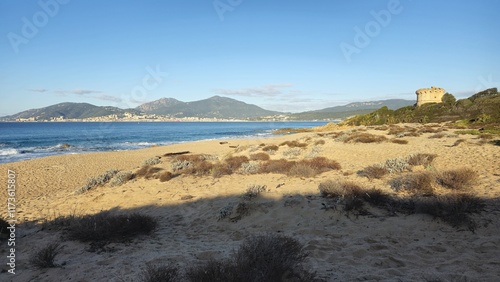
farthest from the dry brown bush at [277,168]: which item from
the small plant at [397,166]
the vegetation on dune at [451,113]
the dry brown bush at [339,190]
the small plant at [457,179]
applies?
the vegetation on dune at [451,113]

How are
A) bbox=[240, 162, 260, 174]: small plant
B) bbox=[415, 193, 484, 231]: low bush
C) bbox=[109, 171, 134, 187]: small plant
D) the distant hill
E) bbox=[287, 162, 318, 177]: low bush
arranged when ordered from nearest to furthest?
bbox=[415, 193, 484, 231]: low bush < bbox=[287, 162, 318, 177]: low bush < bbox=[109, 171, 134, 187]: small plant < bbox=[240, 162, 260, 174]: small plant < the distant hill

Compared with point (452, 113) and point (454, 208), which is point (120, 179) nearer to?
point (454, 208)

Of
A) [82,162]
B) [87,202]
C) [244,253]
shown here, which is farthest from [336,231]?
[82,162]

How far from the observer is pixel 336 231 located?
20.8 ft

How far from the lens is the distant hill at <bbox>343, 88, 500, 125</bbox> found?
126ft

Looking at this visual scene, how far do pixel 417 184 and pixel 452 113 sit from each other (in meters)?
48.1

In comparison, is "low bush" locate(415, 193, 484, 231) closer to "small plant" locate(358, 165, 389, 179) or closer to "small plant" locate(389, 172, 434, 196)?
"small plant" locate(389, 172, 434, 196)

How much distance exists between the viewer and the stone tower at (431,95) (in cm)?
6372

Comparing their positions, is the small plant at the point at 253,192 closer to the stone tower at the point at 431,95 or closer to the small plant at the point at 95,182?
the small plant at the point at 95,182

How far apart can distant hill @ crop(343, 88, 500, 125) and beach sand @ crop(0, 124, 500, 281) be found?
3348cm

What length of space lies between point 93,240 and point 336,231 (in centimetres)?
572

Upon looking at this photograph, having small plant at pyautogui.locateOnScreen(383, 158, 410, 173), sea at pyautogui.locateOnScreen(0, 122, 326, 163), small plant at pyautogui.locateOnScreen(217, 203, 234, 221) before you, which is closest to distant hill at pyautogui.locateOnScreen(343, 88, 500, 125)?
sea at pyautogui.locateOnScreen(0, 122, 326, 163)

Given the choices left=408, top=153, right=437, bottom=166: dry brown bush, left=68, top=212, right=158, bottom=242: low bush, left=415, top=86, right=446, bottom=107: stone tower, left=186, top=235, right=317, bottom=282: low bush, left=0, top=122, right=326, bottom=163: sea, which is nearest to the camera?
left=186, top=235, right=317, bottom=282: low bush

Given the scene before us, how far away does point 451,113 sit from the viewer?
4572 centimetres
